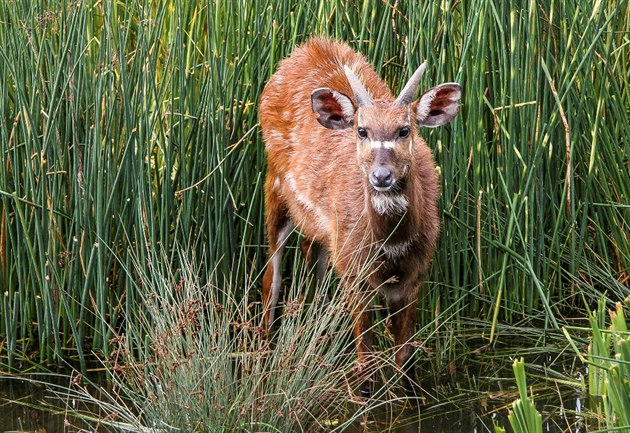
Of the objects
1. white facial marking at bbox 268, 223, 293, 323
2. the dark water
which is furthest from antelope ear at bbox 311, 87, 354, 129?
the dark water

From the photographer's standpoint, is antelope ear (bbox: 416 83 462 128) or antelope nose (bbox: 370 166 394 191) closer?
antelope nose (bbox: 370 166 394 191)

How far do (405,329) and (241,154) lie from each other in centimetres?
126

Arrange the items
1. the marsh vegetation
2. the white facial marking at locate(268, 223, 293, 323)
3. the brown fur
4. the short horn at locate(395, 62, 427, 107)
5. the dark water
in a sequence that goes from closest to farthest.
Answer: the dark water
the short horn at locate(395, 62, 427, 107)
the brown fur
the marsh vegetation
the white facial marking at locate(268, 223, 293, 323)

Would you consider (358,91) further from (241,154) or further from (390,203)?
(241,154)

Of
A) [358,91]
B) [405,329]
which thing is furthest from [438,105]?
[405,329]

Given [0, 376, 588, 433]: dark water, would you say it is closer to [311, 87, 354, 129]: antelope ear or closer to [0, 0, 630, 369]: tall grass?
[0, 0, 630, 369]: tall grass

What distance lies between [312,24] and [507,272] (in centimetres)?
157

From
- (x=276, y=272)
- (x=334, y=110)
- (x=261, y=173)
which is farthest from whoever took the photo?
(x=261, y=173)

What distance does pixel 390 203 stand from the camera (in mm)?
4695

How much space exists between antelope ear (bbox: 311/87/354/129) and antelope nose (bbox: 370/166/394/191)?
21.4 inches

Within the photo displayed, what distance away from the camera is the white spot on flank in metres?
4.69

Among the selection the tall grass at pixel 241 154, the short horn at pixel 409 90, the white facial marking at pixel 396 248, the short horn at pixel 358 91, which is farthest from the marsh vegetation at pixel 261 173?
the short horn at pixel 358 91

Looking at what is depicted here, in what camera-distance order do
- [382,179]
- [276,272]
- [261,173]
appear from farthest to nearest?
[261,173] < [276,272] < [382,179]

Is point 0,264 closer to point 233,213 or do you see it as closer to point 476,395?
point 233,213
